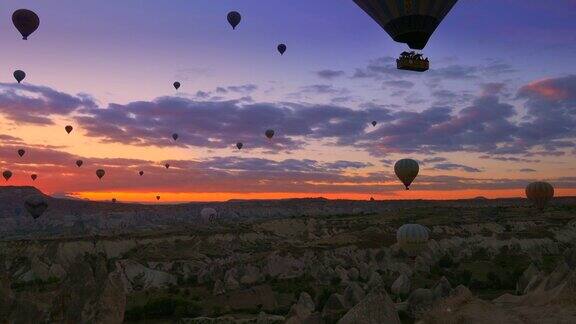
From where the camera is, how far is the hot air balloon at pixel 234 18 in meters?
63.6

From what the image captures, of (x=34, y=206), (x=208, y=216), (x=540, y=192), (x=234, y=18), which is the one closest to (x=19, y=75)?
(x=234, y=18)

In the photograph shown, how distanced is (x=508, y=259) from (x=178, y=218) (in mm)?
129319

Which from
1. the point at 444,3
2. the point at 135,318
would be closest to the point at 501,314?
the point at 444,3

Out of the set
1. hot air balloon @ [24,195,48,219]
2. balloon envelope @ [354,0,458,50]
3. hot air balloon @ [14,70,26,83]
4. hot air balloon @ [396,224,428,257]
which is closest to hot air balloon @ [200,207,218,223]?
hot air balloon @ [24,195,48,219]

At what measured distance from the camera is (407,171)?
2122 inches

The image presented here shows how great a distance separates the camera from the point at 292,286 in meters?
56.6

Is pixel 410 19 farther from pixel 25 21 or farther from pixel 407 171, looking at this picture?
pixel 25 21

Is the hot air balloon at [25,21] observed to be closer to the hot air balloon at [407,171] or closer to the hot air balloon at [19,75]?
the hot air balloon at [19,75]

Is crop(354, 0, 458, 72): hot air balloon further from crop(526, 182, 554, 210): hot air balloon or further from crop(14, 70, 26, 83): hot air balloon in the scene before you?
crop(14, 70, 26, 83): hot air balloon

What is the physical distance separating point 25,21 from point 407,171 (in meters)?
39.8

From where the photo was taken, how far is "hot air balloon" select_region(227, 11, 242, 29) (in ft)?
209

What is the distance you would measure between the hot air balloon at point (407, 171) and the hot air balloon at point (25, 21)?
125 ft

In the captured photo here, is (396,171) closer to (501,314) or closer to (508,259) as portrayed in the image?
(508,259)

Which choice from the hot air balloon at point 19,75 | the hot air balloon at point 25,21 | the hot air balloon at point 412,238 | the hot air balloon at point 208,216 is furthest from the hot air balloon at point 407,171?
the hot air balloon at point 208,216
